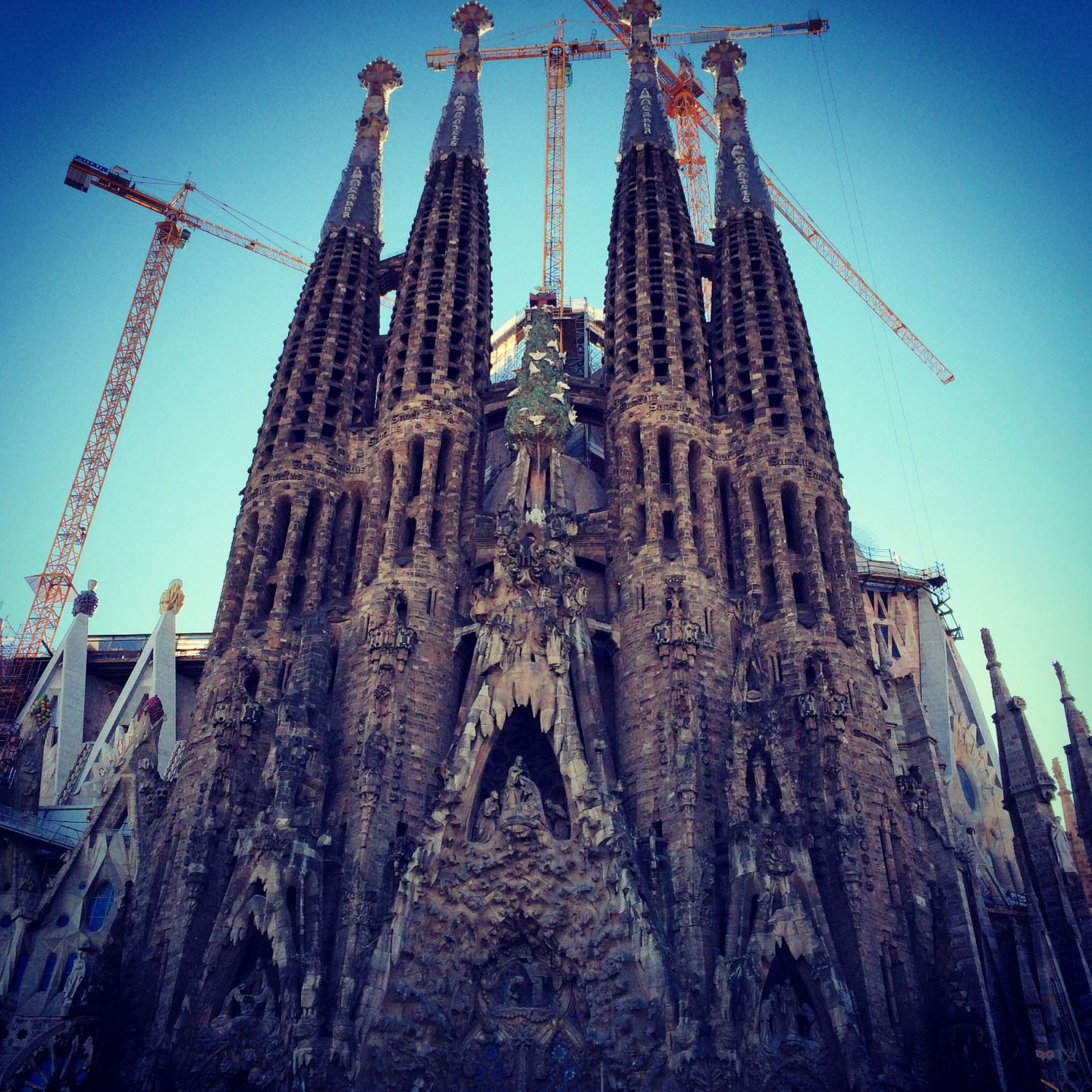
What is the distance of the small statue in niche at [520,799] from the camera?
2500 cm

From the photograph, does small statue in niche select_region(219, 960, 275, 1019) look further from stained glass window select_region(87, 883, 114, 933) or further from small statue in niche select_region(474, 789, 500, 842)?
stained glass window select_region(87, 883, 114, 933)

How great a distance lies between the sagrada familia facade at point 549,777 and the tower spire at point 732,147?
28 centimetres

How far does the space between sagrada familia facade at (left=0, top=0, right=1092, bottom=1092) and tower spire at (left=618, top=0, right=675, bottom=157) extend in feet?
8.84

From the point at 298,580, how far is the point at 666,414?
36.1ft

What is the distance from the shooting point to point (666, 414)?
33500 millimetres

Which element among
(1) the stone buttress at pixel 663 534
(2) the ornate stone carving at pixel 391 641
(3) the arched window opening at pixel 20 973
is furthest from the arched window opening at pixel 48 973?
(1) the stone buttress at pixel 663 534

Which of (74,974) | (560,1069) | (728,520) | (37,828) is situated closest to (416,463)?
(728,520)

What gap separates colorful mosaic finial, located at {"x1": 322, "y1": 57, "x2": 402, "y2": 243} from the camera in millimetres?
40750

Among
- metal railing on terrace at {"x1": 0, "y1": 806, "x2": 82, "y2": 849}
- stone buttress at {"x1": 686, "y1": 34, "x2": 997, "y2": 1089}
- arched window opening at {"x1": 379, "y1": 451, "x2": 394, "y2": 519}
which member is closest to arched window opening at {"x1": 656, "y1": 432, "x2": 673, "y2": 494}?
stone buttress at {"x1": 686, "y1": 34, "x2": 997, "y2": 1089}

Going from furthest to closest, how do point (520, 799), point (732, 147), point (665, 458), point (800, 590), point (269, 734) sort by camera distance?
point (732, 147)
point (665, 458)
point (800, 590)
point (269, 734)
point (520, 799)

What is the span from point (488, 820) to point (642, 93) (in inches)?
1145

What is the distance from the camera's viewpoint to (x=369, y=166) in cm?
4281

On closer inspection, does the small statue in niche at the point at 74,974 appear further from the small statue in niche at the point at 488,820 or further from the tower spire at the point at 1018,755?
the tower spire at the point at 1018,755

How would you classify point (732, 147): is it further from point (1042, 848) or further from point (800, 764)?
point (1042, 848)
